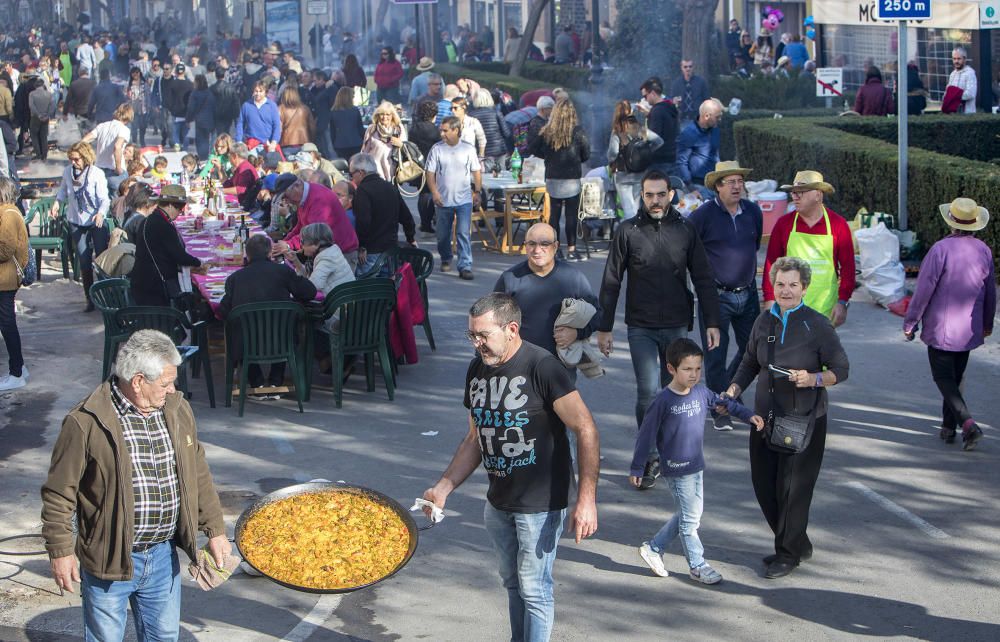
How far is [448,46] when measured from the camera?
151 feet

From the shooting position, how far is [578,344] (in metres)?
7.71

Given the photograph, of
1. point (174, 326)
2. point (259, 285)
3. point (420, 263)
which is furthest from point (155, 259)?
point (420, 263)

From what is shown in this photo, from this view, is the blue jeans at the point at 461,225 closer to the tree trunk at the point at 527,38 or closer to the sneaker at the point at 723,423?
the sneaker at the point at 723,423

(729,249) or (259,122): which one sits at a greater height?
(259,122)

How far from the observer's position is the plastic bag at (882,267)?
42.4 feet

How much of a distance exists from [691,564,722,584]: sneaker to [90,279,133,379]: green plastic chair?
5372 mm

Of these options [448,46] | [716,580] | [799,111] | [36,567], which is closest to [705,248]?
[716,580]

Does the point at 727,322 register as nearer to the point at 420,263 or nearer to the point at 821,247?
the point at 821,247

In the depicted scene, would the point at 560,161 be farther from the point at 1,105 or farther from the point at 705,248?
the point at 1,105

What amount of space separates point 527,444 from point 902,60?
32.0 feet

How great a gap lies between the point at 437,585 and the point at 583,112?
19.0 meters

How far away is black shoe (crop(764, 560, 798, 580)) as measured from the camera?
7035 millimetres

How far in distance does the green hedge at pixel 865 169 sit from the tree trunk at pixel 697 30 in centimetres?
850

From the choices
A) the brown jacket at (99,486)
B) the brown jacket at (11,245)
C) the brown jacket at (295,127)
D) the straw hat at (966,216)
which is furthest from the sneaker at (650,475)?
the brown jacket at (295,127)
